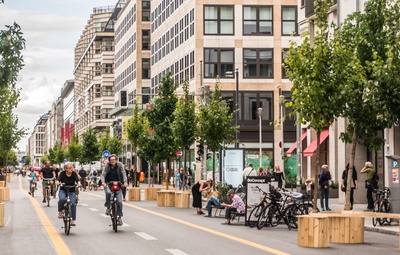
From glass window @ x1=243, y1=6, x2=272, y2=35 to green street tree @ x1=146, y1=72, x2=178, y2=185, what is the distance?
2147 cm

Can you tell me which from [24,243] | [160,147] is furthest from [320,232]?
[160,147]

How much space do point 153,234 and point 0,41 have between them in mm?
6104

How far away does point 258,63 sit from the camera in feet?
241

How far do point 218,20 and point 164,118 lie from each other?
72.7ft

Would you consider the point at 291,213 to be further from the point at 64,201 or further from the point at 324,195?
the point at 324,195

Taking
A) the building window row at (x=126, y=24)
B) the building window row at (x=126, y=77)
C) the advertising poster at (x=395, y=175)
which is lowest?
the advertising poster at (x=395, y=175)

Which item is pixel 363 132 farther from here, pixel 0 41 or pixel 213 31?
pixel 213 31

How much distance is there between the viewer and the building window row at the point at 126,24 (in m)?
111

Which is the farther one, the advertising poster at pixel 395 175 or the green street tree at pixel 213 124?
the green street tree at pixel 213 124

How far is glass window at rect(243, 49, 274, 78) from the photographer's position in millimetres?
73250

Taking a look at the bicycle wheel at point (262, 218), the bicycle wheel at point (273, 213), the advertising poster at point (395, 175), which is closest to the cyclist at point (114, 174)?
the bicycle wheel at point (262, 218)

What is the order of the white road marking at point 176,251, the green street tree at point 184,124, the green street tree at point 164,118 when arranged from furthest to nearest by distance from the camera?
the green street tree at point 164,118 → the green street tree at point 184,124 → the white road marking at point 176,251

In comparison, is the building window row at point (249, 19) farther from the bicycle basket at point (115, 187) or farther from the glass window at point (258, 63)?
the bicycle basket at point (115, 187)

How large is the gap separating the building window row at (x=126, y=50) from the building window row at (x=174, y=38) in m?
13.4
